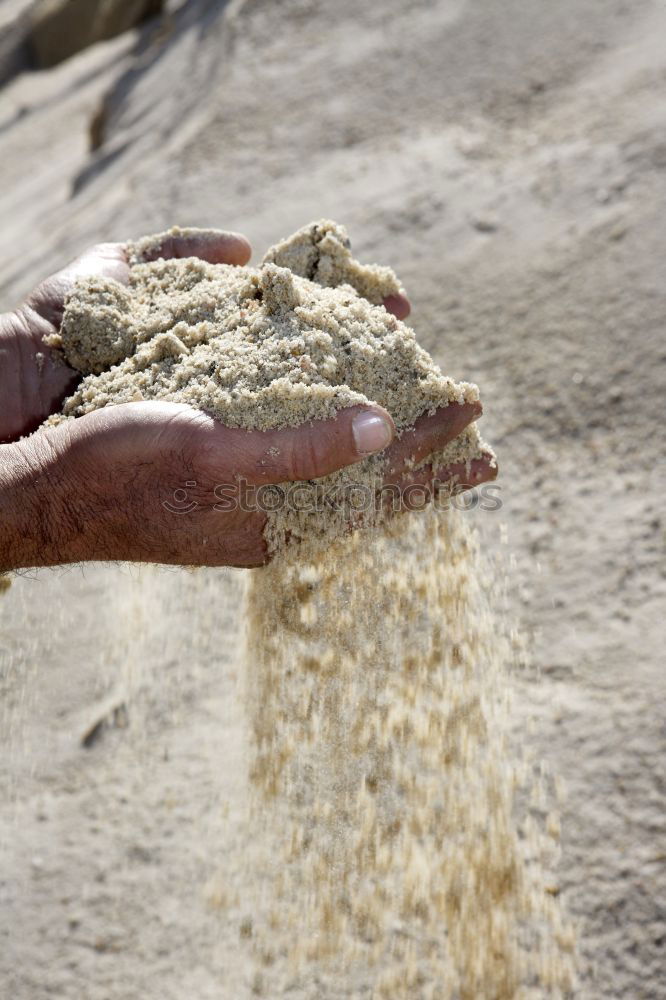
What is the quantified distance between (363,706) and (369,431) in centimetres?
77

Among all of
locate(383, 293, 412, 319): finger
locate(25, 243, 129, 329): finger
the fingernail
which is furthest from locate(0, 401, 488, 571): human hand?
locate(25, 243, 129, 329): finger

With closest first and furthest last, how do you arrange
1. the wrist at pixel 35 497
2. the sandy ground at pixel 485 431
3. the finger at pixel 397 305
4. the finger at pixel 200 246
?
1. the wrist at pixel 35 497
2. the sandy ground at pixel 485 431
3. the finger at pixel 397 305
4. the finger at pixel 200 246

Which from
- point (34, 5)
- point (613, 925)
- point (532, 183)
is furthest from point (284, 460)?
point (34, 5)

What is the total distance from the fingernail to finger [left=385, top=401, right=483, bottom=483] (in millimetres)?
189

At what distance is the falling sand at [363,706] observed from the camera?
2.12 m

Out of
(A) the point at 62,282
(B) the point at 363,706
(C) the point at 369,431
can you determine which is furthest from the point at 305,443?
(A) the point at 62,282

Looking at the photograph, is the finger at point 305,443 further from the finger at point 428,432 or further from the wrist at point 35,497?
the wrist at point 35,497

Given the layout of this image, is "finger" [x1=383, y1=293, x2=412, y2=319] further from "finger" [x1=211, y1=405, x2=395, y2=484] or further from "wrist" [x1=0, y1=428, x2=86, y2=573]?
"wrist" [x1=0, y1=428, x2=86, y2=573]

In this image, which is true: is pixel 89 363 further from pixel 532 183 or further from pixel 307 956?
pixel 532 183

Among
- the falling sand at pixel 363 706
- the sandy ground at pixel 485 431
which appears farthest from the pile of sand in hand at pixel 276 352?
the sandy ground at pixel 485 431

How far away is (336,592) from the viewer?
2.19 metres

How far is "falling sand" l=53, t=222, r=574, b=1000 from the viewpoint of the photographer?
6.95 ft

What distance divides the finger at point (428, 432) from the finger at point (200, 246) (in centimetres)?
98

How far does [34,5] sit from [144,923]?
836 centimetres
